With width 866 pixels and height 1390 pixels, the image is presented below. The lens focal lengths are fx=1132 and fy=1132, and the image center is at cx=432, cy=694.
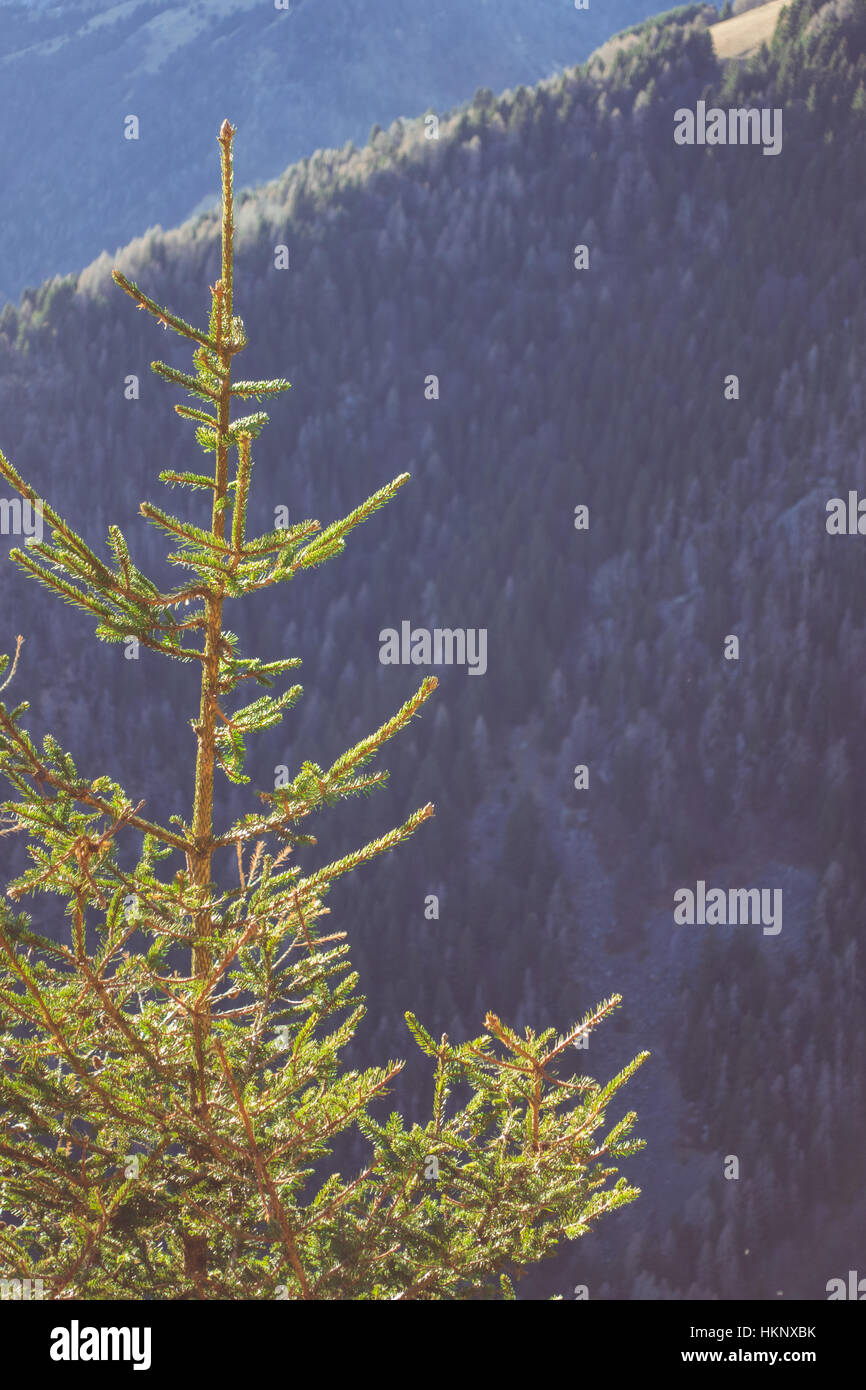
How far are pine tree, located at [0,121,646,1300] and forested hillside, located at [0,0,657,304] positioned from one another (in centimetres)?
16984

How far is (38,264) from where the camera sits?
158125 mm

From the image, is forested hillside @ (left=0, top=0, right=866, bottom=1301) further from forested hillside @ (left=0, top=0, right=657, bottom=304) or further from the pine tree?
forested hillside @ (left=0, top=0, right=657, bottom=304)

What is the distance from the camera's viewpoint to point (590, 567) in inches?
1978

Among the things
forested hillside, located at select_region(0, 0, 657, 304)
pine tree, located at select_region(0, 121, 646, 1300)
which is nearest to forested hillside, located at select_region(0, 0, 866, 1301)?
pine tree, located at select_region(0, 121, 646, 1300)

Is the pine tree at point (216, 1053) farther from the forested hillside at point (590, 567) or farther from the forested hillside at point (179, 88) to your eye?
the forested hillside at point (179, 88)

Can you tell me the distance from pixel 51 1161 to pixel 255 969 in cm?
127

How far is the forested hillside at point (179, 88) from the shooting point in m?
164

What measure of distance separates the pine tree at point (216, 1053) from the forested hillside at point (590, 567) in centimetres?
2506

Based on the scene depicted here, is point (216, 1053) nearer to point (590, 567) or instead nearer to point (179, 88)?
point (590, 567)

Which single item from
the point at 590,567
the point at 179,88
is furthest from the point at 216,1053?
the point at 179,88

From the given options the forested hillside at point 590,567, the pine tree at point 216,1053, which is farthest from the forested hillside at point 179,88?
the pine tree at point 216,1053

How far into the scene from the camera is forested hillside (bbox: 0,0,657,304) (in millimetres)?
164375

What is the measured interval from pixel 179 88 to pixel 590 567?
162 metres
